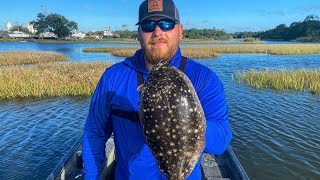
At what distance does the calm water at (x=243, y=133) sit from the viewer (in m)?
11.2

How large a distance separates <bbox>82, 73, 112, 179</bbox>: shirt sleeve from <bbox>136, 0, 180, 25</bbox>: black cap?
28.2 inches

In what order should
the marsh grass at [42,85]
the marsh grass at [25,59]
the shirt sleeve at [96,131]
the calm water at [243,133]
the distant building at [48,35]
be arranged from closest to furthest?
1. the shirt sleeve at [96,131]
2. the calm water at [243,133]
3. the marsh grass at [42,85]
4. the marsh grass at [25,59]
5. the distant building at [48,35]

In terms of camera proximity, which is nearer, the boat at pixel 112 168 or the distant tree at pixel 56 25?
the boat at pixel 112 168

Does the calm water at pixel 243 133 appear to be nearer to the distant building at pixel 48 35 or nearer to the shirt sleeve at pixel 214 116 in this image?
the shirt sleeve at pixel 214 116

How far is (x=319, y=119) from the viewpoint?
1597 centimetres

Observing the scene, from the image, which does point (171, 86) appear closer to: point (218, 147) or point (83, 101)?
point (218, 147)

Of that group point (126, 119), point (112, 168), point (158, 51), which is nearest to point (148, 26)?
point (158, 51)

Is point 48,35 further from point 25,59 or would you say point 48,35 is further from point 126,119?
point 126,119

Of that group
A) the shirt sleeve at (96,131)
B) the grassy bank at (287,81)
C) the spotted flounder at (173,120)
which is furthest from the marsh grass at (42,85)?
the spotted flounder at (173,120)

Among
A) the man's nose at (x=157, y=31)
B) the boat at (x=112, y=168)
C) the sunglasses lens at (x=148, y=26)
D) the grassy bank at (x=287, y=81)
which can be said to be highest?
the sunglasses lens at (x=148, y=26)

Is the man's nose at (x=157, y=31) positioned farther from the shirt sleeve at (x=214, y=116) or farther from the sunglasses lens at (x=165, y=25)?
the shirt sleeve at (x=214, y=116)

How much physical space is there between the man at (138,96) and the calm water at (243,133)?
8.49m

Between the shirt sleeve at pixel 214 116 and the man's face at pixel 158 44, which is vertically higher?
the man's face at pixel 158 44

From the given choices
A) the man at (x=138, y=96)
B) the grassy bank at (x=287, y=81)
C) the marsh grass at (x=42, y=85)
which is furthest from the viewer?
the grassy bank at (x=287, y=81)
